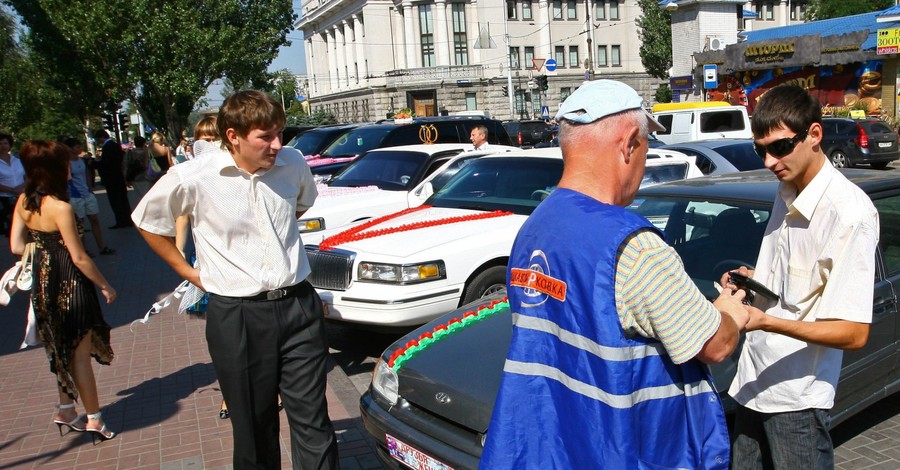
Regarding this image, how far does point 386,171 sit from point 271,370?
22.6 feet

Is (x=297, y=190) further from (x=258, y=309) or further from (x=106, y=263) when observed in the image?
(x=106, y=263)

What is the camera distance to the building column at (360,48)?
76.6m

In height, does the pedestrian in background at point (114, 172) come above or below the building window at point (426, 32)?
below

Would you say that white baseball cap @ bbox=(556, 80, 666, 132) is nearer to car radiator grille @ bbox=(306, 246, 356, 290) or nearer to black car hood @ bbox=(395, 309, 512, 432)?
black car hood @ bbox=(395, 309, 512, 432)

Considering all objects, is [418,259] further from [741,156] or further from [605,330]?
[741,156]

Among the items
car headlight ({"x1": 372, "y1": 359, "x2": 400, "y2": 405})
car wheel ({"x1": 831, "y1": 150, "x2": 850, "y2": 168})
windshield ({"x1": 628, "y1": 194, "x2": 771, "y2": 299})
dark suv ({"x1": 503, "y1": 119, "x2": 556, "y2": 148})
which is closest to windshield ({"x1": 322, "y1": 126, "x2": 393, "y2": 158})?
windshield ({"x1": 628, "y1": 194, "x2": 771, "y2": 299})

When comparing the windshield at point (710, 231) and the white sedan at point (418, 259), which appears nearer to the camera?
the windshield at point (710, 231)

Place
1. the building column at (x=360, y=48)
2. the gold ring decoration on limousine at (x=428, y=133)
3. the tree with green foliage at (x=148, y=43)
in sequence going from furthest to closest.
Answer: the building column at (x=360, y=48), the tree with green foliage at (x=148, y=43), the gold ring decoration on limousine at (x=428, y=133)

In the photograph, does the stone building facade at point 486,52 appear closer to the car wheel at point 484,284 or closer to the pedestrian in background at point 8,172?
the pedestrian in background at point 8,172

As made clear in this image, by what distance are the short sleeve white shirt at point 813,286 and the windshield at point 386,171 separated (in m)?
7.28

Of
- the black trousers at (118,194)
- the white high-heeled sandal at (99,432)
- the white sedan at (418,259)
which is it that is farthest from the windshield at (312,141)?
the white high-heeled sandal at (99,432)

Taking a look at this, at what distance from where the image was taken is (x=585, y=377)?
186cm

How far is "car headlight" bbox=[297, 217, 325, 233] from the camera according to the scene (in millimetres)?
8492

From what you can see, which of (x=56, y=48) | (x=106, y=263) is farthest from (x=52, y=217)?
(x=56, y=48)
